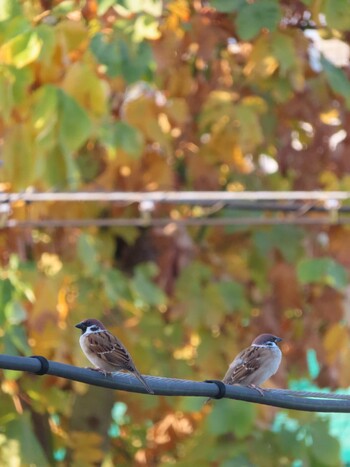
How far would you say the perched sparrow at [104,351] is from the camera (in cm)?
575

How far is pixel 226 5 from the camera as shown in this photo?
846 cm

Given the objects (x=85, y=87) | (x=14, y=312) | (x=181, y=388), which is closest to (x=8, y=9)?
(x=85, y=87)

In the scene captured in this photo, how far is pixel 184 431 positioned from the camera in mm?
10094

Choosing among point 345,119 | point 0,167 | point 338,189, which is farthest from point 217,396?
point 345,119

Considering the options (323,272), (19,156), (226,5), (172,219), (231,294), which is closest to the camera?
(19,156)

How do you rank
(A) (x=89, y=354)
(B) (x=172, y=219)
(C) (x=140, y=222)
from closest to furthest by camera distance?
(A) (x=89, y=354)
(C) (x=140, y=222)
(B) (x=172, y=219)

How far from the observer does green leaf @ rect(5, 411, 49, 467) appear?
27.6 ft

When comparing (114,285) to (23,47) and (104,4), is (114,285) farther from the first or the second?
(104,4)

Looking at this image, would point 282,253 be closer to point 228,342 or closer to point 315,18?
point 228,342

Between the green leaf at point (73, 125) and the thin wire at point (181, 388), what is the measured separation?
250 cm

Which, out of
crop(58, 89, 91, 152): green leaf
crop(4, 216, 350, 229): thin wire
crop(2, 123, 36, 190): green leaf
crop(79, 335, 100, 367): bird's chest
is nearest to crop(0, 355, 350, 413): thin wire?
crop(79, 335, 100, 367): bird's chest

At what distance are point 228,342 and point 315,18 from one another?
2.34 meters

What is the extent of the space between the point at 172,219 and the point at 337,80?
159 cm

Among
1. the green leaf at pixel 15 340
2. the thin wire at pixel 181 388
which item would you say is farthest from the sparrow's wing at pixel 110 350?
the green leaf at pixel 15 340
